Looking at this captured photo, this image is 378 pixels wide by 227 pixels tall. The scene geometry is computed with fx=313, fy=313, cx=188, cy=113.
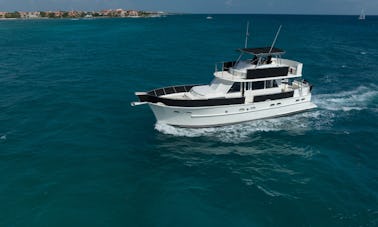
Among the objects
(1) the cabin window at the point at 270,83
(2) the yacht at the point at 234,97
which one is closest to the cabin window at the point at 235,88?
(2) the yacht at the point at 234,97

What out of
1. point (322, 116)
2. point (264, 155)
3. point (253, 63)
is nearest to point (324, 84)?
point (322, 116)

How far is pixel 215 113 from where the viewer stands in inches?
1099

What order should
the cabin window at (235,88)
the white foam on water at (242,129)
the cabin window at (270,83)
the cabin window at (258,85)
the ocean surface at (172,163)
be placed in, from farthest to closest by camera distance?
the cabin window at (270,83), the cabin window at (258,85), the cabin window at (235,88), the white foam on water at (242,129), the ocean surface at (172,163)

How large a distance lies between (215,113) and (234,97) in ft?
7.29

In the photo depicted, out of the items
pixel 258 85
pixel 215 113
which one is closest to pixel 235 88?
pixel 258 85

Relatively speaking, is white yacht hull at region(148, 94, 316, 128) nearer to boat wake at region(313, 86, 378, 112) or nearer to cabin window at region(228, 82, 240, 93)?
cabin window at region(228, 82, 240, 93)

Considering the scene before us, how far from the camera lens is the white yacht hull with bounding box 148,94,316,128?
89.7 feet

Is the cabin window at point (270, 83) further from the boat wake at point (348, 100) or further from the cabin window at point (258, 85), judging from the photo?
the boat wake at point (348, 100)

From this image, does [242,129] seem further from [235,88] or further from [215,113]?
[235,88]

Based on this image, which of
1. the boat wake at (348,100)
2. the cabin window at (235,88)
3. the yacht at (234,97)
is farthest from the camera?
the boat wake at (348,100)

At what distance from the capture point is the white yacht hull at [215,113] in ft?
89.7

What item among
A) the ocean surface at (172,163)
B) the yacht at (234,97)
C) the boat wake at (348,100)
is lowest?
the ocean surface at (172,163)

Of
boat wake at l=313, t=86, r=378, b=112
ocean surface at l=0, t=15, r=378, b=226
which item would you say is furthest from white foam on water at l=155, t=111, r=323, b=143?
boat wake at l=313, t=86, r=378, b=112

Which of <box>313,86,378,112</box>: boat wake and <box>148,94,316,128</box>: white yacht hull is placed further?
<box>313,86,378,112</box>: boat wake
